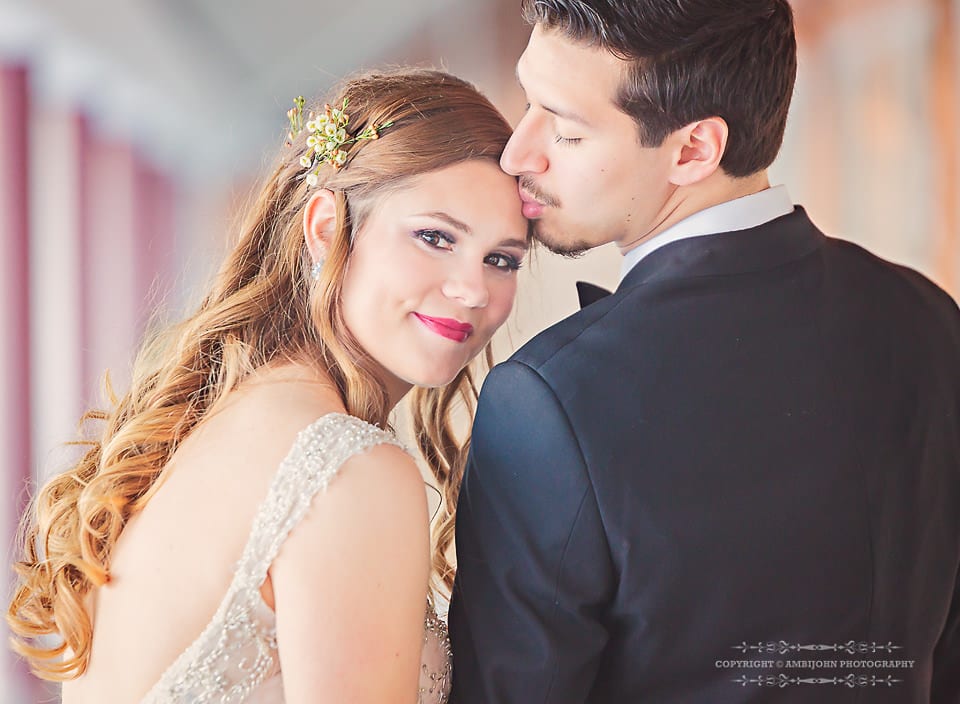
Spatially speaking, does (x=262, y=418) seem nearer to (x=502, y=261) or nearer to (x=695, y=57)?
(x=502, y=261)

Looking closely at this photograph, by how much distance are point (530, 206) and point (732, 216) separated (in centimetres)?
34

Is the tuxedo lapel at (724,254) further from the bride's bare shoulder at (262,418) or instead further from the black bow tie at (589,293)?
the bride's bare shoulder at (262,418)

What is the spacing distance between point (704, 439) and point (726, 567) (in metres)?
0.15

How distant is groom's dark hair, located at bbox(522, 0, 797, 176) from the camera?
1.25 meters

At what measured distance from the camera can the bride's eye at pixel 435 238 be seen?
1.48 metres

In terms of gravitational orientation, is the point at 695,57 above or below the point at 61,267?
above

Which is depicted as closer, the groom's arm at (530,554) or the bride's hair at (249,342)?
the groom's arm at (530,554)

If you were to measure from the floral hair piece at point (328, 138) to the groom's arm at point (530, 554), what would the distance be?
1.72 feet

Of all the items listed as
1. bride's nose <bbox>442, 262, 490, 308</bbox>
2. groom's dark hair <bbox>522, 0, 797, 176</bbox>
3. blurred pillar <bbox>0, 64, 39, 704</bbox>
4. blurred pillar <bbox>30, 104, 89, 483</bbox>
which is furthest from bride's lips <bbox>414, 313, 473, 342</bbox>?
blurred pillar <bbox>30, 104, 89, 483</bbox>

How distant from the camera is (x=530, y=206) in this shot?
4.83ft

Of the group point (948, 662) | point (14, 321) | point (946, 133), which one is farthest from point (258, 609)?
point (946, 133)

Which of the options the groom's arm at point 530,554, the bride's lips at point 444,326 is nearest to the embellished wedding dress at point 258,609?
the groom's arm at point 530,554

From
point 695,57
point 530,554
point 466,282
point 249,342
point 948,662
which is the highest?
point 695,57

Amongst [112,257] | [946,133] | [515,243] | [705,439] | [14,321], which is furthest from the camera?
[112,257]
